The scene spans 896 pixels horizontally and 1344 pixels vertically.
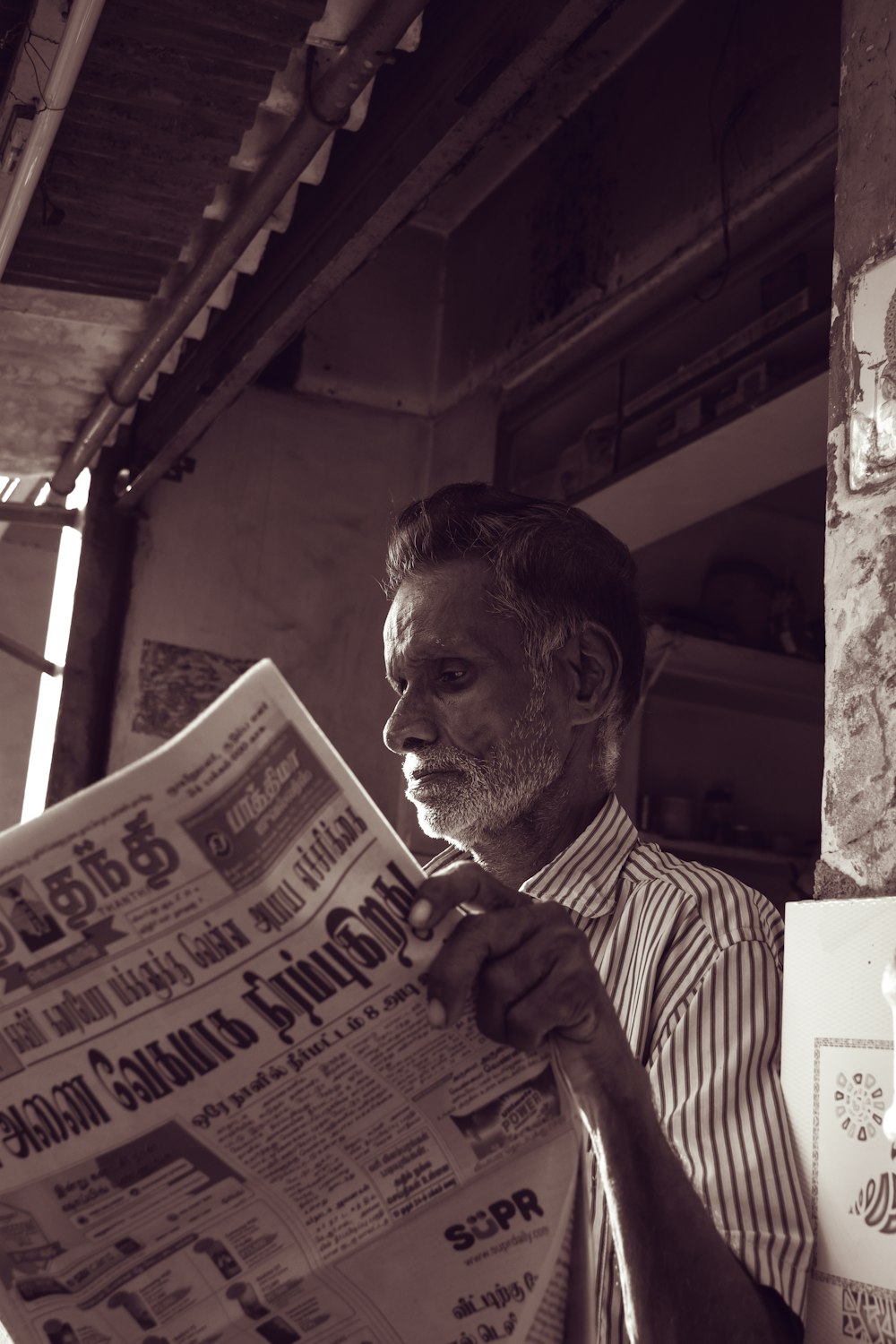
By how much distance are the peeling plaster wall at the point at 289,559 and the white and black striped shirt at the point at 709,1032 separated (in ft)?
9.05

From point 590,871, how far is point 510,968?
0.63m

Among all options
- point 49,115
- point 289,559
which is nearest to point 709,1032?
point 49,115

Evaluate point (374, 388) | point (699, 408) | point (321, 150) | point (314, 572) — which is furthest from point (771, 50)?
point (314, 572)

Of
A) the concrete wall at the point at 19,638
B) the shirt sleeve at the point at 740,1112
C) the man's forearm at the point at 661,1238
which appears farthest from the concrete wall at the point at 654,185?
the man's forearm at the point at 661,1238

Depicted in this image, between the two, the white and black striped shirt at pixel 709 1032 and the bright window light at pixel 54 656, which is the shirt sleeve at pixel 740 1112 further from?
the bright window light at pixel 54 656

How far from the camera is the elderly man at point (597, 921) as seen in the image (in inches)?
37.6

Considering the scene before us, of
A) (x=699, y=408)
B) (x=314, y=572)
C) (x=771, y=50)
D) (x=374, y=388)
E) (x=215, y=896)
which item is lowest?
(x=215, y=896)

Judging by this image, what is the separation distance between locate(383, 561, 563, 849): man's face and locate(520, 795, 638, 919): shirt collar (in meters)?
0.10

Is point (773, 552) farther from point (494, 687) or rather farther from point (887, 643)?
point (887, 643)

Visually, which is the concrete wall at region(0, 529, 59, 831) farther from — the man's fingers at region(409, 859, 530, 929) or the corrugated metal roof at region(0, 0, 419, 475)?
the man's fingers at region(409, 859, 530, 929)

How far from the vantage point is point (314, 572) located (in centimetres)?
433

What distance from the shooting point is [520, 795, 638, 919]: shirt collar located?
1.49m

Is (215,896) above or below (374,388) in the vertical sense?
below

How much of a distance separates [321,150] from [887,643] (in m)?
1.80
